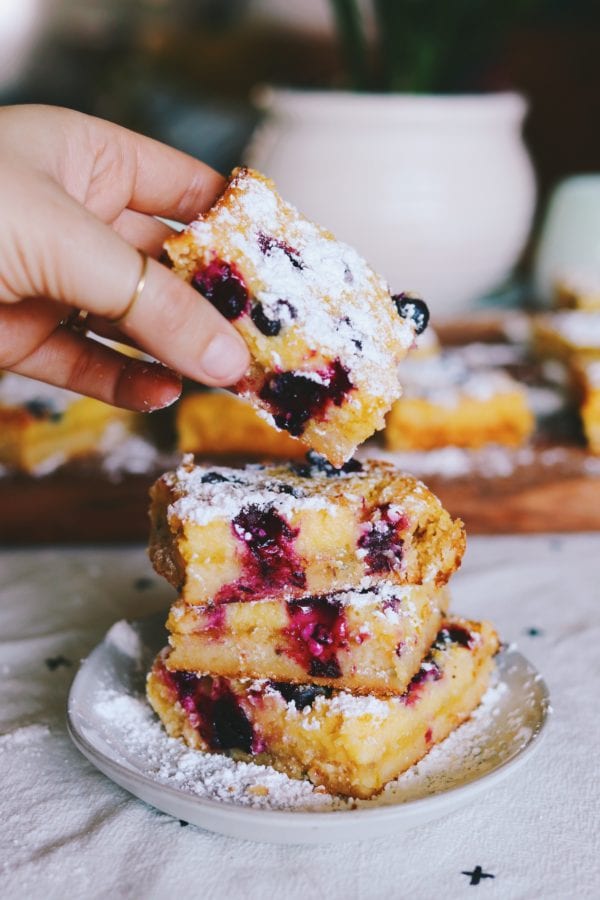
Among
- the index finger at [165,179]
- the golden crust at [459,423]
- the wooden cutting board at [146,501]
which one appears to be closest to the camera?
the index finger at [165,179]

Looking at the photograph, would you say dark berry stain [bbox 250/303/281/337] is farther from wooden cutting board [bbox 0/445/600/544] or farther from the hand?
wooden cutting board [bbox 0/445/600/544]

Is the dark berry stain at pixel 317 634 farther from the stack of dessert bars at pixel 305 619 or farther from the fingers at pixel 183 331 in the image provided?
the fingers at pixel 183 331

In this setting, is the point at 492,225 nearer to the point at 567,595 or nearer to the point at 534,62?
the point at 567,595

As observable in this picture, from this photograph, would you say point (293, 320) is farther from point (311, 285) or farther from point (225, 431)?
point (225, 431)

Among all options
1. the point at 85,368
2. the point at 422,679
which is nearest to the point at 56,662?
the point at 85,368

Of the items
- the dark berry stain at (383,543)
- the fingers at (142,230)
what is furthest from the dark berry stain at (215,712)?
the fingers at (142,230)

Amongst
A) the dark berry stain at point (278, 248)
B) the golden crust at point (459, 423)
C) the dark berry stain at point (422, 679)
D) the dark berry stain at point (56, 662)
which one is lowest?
the dark berry stain at point (56, 662)
